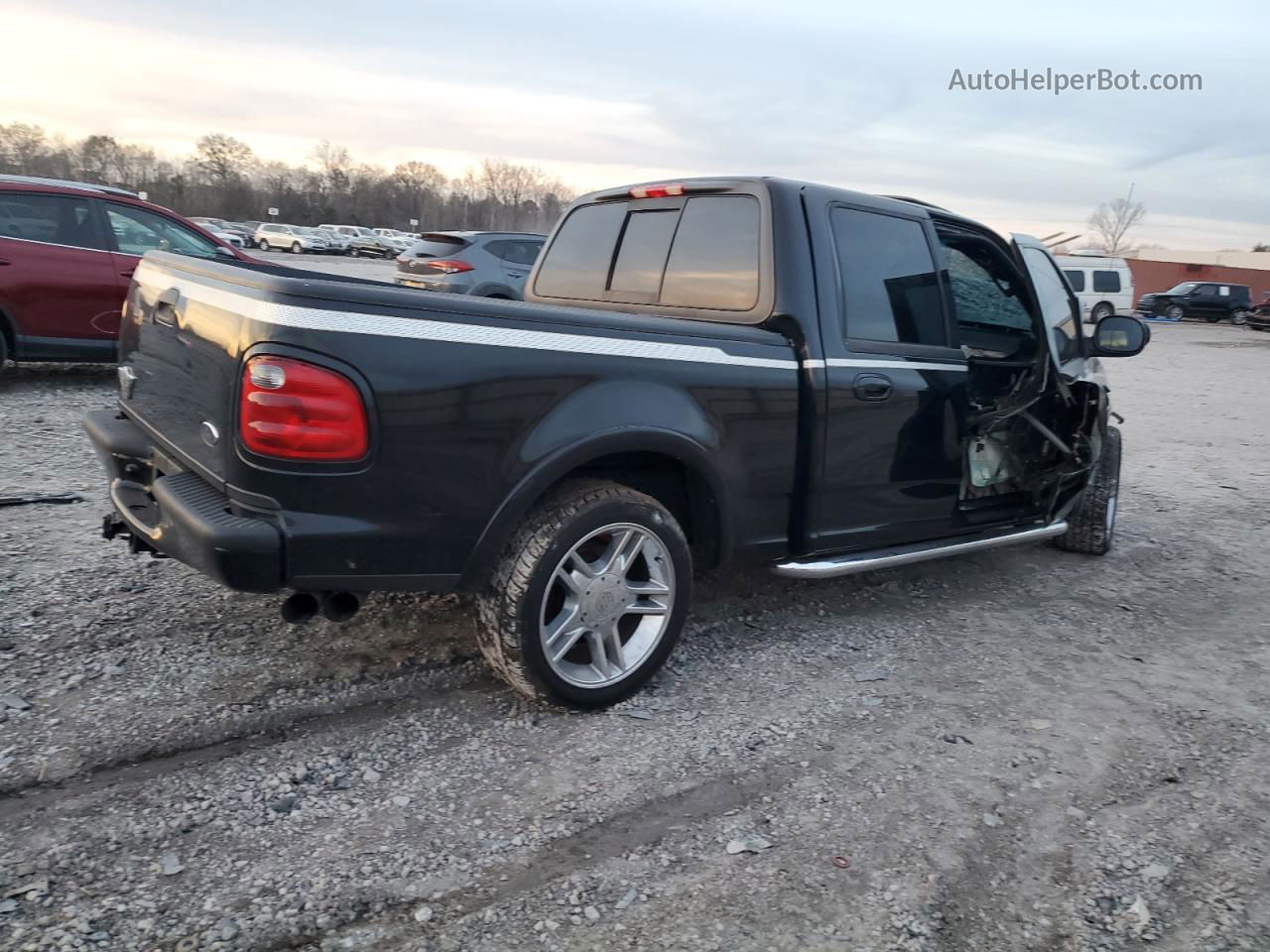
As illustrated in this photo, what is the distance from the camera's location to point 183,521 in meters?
2.80

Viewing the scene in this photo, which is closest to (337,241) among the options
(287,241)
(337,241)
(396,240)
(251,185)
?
(337,241)

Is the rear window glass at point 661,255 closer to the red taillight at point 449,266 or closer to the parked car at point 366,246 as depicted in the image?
the red taillight at point 449,266

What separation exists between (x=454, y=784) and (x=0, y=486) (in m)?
3.95

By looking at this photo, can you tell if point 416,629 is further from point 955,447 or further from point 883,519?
point 955,447

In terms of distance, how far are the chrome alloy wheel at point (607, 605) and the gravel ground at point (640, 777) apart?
197mm

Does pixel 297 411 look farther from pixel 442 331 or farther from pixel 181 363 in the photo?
pixel 181 363

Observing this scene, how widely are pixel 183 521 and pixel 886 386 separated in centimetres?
265

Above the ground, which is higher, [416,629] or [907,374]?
[907,374]

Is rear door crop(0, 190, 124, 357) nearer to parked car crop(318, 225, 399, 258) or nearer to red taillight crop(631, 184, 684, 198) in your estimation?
red taillight crop(631, 184, 684, 198)

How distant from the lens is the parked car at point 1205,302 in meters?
35.9

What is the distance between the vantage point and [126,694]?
3203 mm

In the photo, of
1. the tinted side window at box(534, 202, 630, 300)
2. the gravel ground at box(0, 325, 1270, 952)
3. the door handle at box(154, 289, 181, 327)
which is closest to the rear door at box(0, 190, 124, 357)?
the gravel ground at box(0, 325, 1270, 952)

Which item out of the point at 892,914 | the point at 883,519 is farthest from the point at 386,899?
the point at 883,519

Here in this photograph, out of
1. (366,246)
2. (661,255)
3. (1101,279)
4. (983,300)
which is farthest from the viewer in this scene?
(366,246)
